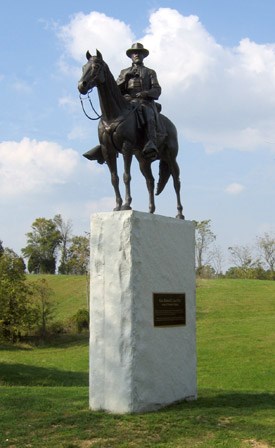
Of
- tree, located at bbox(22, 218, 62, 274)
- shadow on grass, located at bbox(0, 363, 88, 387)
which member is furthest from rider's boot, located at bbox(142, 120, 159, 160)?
tree, located at bbox(22, 218, 62, 274)

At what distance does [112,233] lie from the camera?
816cm

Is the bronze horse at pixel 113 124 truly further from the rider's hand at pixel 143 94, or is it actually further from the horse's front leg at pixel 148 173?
the horse's front leg at pixel 148 173

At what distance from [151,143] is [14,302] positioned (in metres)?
25.1

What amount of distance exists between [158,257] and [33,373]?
15.2 metres

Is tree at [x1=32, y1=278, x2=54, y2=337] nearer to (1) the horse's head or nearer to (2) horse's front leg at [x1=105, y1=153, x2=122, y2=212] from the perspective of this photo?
(2) horse's front leg at [x1=105, y1=153, x2=122, y2=212]

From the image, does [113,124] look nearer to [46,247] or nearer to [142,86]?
[142,86]

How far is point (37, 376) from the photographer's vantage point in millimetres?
21500

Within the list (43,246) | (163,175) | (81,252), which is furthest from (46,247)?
(163,175)

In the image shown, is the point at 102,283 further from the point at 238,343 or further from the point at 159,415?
the point at 238,343

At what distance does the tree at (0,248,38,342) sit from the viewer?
1245 inches

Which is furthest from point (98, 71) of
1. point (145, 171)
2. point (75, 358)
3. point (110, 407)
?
point (75, 358)

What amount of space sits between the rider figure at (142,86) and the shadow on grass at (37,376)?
1226 centimetres

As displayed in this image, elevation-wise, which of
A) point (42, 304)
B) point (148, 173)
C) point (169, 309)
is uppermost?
point (148, 173)

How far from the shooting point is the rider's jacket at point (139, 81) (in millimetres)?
9336
